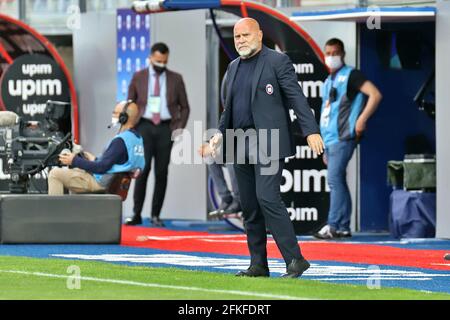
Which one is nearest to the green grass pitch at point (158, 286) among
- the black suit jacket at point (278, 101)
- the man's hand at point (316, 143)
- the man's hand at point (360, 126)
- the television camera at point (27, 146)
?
the man's hand at point (316, 143)

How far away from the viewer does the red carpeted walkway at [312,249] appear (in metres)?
14.4

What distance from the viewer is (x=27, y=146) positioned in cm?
1670

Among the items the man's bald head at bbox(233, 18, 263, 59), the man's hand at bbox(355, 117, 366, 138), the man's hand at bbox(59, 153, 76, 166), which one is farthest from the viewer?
the man's hand at bbox(355, 117, 366, 138)

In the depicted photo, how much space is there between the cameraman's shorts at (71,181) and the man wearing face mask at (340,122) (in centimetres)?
275

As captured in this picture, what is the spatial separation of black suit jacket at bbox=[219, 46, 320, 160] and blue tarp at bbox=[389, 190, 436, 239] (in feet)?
21.5

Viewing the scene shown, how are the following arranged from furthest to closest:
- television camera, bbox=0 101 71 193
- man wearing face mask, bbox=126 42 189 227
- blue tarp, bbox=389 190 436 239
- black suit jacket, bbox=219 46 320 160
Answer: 1. man wearing face mask, bbox=126 42 189 227
2. blue tarp, bbox=389 190 436 239
3. television camera, bbox=0 101 71 193
4. black suit jacket, bbox=219 46 320 160

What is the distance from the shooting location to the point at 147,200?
22.5m

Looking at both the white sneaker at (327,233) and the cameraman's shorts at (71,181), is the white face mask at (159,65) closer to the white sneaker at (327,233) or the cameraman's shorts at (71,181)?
the white sneaker at (327,233)

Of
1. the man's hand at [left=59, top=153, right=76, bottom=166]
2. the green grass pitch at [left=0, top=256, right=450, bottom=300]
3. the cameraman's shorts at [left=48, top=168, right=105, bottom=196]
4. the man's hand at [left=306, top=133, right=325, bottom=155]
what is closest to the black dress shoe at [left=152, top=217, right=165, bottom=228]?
the cameraman's shorts at [left=48, top=168, right=105, bottom=196]

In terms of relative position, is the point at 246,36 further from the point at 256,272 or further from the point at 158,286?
the point at 158,286

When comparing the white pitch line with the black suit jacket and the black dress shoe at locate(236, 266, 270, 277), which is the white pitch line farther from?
the black suit jacket

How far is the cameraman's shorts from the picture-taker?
54.9 ft
